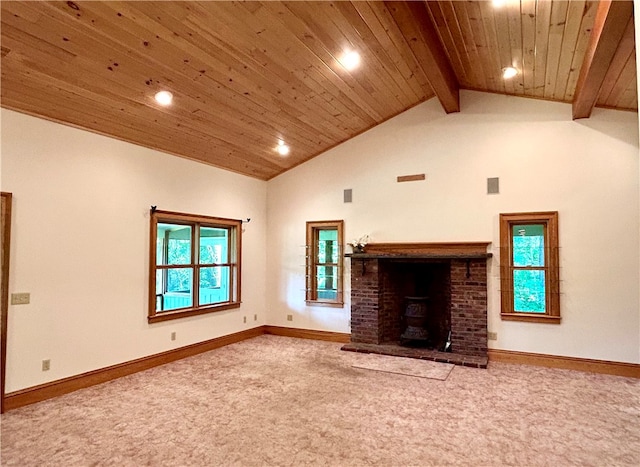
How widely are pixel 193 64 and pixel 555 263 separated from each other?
16.1 feet

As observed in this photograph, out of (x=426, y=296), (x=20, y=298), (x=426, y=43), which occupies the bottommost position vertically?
(x=426, y=296)

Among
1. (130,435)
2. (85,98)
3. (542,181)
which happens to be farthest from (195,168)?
(542,181)

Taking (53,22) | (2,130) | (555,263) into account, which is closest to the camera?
(53,22)

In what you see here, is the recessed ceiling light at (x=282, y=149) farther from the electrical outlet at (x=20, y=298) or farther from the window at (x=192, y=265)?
the electrical outlet at (x=20, y=298)

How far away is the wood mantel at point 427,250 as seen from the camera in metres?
5.50

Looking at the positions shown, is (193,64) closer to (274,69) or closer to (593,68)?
(274,69)

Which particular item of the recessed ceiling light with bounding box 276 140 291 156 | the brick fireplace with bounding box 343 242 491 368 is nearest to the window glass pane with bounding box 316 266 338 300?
the brick fireplace with bounding box 343 242 491 368

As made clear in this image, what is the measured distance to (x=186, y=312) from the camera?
5.55 metres

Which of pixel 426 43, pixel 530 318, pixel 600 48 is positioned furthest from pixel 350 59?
pixel 530 318

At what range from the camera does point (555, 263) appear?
5090 millimetres

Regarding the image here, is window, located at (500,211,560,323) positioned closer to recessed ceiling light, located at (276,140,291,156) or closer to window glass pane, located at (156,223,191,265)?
recessed ceiling light, located at (276,140,291,156)

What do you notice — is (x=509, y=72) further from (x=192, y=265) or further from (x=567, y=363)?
(x=192, y=265)

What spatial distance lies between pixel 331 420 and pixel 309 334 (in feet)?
10.8

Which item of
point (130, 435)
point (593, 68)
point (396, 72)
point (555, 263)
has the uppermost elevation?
point (396, 72)
